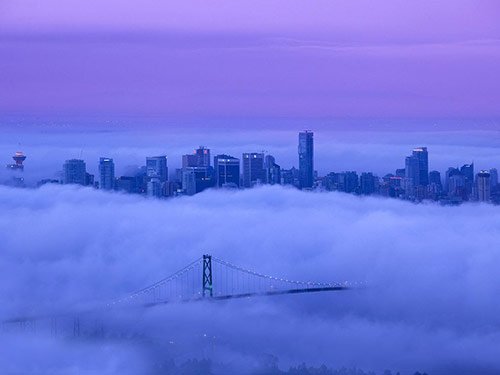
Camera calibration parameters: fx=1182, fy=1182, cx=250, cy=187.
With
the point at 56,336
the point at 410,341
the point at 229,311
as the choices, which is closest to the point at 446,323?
the point at 410,341

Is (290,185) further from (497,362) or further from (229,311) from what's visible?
(497,362)

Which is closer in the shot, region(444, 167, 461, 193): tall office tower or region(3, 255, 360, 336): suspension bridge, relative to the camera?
region(3, 255, 360, 336): suspension bridge

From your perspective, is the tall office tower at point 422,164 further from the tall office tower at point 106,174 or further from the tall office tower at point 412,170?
the tall office tower at point 106,174

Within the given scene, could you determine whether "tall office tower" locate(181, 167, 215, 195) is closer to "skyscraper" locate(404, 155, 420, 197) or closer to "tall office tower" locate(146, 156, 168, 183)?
"tall office tower" locate(146, 156, 168, 183)

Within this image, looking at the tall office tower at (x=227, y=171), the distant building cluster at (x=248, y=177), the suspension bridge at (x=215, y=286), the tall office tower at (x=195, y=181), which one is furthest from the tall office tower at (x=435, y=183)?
the suspension bridge at (x=215, y=286)

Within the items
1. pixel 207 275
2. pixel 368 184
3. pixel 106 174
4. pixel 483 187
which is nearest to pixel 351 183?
pixel 368 184

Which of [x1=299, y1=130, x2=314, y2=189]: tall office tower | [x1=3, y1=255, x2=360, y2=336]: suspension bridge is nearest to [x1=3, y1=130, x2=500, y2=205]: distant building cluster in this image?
[x1=299, y1=130, x2=314, y2=189]: tall office tower
